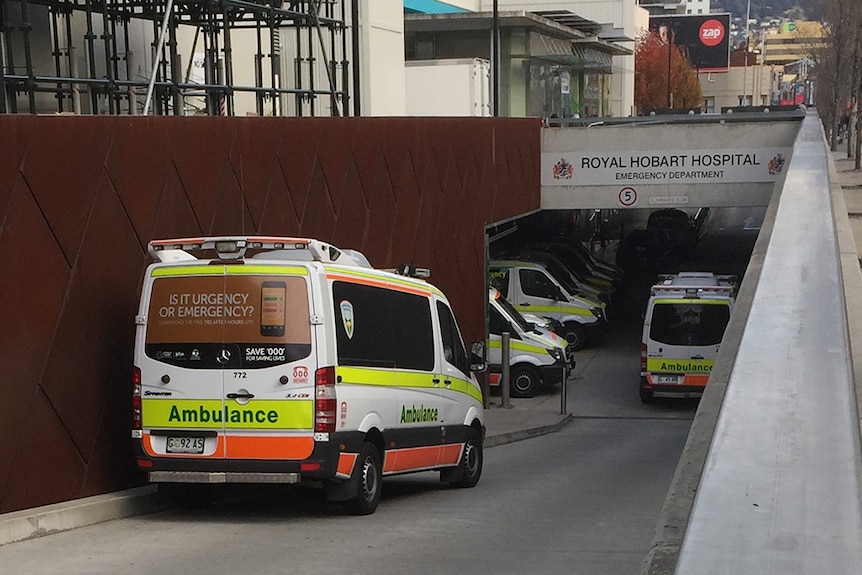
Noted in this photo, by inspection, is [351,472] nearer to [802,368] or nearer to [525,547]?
[525,547]

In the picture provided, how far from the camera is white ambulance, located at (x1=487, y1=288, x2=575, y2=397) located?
24.8 metres

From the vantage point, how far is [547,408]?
78.1 ft

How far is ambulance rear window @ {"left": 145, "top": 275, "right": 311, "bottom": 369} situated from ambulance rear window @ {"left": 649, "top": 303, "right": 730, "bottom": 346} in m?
15.4

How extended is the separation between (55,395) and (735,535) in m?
7.52

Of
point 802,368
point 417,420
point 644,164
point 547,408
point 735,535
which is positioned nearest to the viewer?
point 735,535

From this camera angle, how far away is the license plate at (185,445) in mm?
9070

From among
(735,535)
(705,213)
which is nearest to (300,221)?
(735,535)

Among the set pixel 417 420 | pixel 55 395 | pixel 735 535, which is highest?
pixel 735 535

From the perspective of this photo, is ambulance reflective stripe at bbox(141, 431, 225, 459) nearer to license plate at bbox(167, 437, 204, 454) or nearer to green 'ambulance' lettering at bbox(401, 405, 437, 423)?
license plate at bbox(167, 437, 204, 454)

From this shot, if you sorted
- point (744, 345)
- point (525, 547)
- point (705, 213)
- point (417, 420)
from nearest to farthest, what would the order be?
1. point (744, 345)
2. point (525, 547)
3. point (417, 420)
4. point (705, 213)

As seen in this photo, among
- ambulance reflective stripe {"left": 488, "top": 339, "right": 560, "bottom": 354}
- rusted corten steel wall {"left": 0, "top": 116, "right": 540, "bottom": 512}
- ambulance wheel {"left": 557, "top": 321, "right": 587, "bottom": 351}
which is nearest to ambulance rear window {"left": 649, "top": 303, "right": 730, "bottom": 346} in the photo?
ambulance reflective stripe {"left": 488, "top": 339, "right": 560, "bottom": 354}

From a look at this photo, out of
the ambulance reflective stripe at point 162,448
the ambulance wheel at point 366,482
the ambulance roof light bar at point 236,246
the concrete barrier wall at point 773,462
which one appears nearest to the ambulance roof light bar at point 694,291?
the ambulance wheel at point 366,482

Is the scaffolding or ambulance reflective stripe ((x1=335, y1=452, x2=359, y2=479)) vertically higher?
the scaffolding

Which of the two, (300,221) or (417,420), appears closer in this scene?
(417,420)
